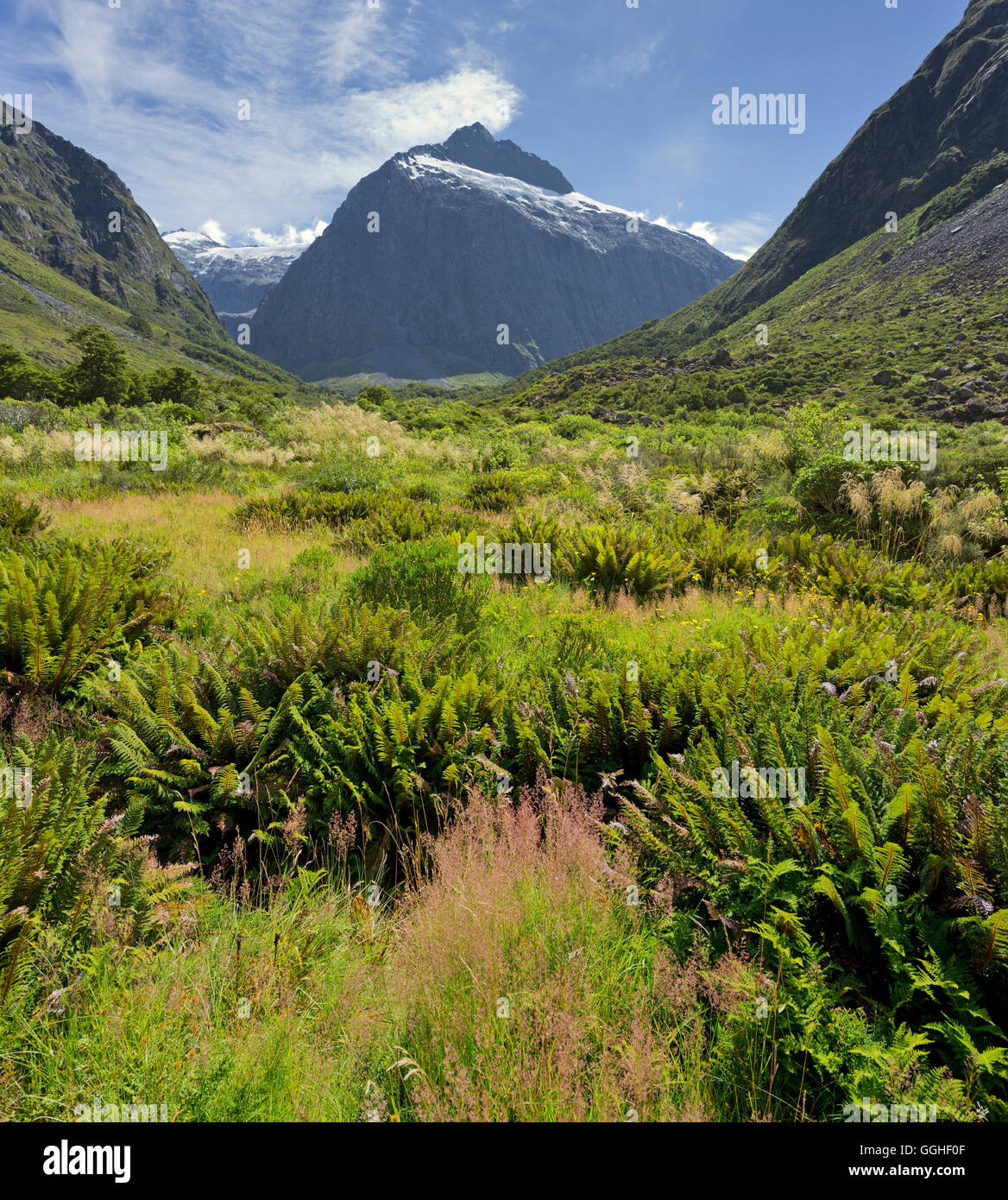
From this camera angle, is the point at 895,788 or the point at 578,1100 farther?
the point at 895,788

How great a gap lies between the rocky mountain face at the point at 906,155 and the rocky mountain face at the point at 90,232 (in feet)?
486

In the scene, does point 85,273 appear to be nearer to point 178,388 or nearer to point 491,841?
point 178,388

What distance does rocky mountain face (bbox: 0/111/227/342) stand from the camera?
475 ft

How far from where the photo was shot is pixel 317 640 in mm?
4070

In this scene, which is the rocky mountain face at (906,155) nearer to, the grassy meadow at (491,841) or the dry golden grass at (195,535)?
the dry golden grass at (195,535)

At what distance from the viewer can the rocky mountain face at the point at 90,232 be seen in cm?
14475

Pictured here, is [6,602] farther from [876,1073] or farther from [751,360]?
[751,360]

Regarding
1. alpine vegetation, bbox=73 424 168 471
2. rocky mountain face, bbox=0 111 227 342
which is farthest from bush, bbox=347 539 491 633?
rocky mountain face, bbox=0 111 227 342

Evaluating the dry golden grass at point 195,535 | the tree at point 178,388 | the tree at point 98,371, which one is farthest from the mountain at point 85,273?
the dry golden grass at point 195,535

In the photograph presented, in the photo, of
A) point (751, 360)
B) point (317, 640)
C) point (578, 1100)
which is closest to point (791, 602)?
point (317, 640)

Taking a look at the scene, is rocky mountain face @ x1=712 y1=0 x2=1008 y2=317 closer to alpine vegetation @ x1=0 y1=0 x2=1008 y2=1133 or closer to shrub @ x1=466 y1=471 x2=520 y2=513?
shrub @ x1=466 y1=471 x2=520 y2=513

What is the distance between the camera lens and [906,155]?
94.1 m

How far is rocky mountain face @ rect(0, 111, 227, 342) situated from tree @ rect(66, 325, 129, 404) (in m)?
131
